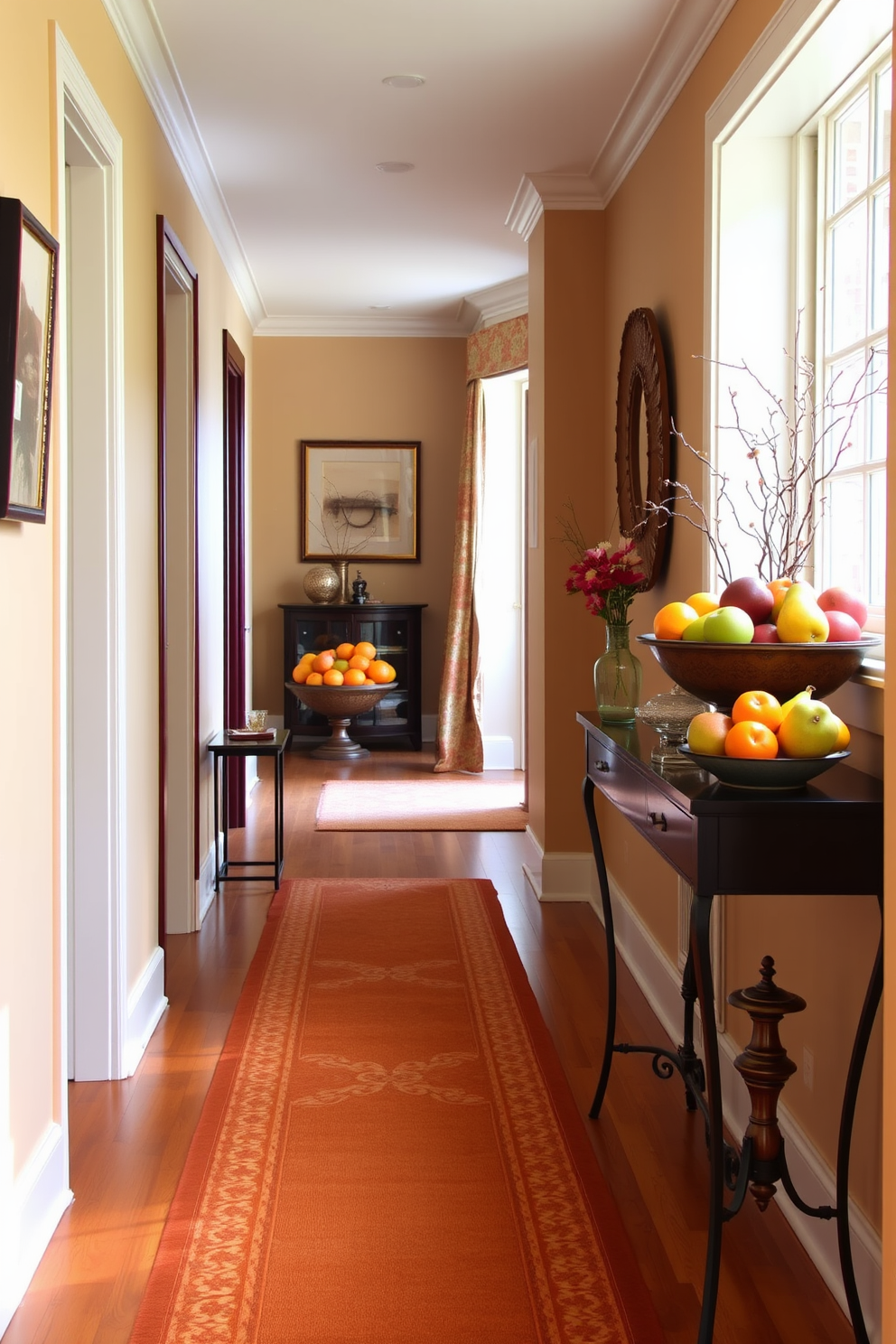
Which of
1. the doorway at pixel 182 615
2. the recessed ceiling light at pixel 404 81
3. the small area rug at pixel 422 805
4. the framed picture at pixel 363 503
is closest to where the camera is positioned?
the recessed ceiling light at pixel 404 81

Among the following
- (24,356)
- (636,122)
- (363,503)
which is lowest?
(24,356)

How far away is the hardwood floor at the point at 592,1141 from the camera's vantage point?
2.04 m

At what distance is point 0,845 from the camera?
6.71 feet

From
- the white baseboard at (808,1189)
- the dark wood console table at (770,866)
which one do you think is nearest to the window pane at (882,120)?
the dark wood console table at (770,866)

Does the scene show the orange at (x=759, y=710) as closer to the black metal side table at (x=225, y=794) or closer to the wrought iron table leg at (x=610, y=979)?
the wrought iron table leg at (x=610, y=979)

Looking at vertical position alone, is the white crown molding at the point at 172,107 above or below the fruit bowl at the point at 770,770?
above

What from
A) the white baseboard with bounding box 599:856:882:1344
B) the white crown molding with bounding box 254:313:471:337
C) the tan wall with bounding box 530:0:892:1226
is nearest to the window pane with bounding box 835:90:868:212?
the tan wall with bounding box 530:0:892:1226

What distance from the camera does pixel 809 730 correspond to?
5.97 ft

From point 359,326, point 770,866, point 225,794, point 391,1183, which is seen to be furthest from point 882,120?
point 359,326

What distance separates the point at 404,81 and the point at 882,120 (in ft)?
5.67

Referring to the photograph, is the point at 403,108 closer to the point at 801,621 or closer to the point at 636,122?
the point at 636,122

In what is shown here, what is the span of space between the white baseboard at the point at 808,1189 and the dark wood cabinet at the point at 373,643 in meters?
4.68

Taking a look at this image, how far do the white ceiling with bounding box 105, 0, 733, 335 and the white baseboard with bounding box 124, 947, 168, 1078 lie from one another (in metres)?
2.44

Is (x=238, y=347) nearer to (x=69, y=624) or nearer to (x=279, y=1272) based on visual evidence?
(x=69, y=624)
